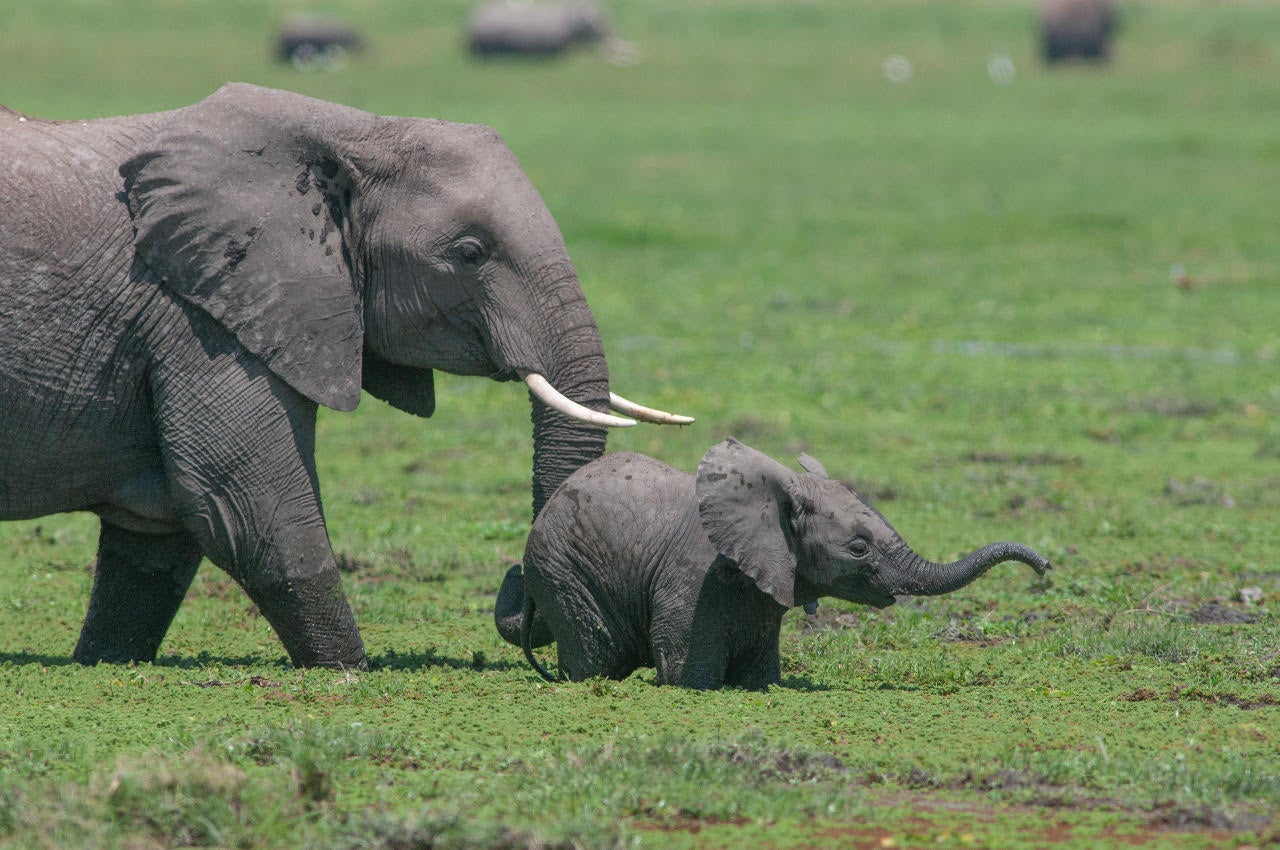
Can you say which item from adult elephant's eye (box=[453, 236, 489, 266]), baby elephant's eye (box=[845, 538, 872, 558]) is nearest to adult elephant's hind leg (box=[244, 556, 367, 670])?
Result: adult elephant's eye (box=[453, 236, 489, 266])

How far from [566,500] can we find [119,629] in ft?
7.35

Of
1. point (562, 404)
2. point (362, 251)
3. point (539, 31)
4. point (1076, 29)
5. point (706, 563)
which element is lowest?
point (706, 563)

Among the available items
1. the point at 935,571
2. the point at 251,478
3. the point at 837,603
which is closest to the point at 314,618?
the point at 251,478

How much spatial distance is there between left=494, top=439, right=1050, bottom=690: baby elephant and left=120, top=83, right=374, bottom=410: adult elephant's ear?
116cm

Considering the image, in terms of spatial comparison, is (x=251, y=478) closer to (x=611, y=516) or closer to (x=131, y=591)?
(x=131, y=591)

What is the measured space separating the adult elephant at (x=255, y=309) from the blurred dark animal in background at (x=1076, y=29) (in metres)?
38.9

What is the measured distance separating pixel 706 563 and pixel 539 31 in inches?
1589

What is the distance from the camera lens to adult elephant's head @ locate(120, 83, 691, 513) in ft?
26.8

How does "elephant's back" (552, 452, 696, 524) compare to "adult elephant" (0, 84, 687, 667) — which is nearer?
"adult elephant" (0, 84, 687, 667)

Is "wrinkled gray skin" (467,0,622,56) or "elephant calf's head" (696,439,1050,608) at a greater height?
"wrinkled gray skin" (467,0,622,56)

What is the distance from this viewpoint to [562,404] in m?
8.26

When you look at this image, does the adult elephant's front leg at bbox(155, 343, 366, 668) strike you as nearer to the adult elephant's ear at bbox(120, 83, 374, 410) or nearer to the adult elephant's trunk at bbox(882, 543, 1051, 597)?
the adult elephant's ear at bbox(120, 83, 374, 410)

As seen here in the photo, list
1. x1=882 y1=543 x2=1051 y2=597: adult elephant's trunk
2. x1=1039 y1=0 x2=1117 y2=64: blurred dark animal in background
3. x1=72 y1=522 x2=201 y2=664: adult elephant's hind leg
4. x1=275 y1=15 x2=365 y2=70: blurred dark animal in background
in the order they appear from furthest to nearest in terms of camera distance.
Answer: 1. x1=1039 y1=0 x2=1117 y2=64: blurred dark animal in background
2. x1=275 y1=15 x2=365 y2=70: blurred dark animal in background
3. x1=72 y1=522 x2=201 y2=664: adult elephant's hind leg
4. x1=882 y1=543 x2=1051 y2=597: adult elephant's trunk

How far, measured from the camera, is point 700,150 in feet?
117
